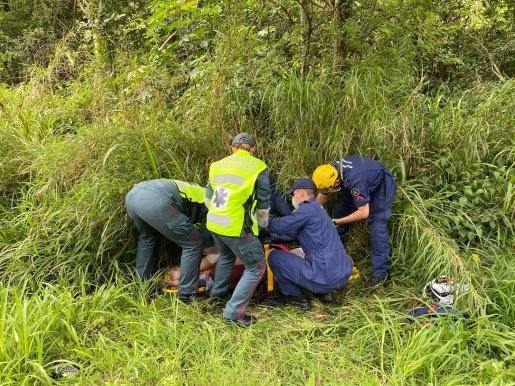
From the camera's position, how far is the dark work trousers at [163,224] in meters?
3.23

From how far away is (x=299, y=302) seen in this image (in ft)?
11.2

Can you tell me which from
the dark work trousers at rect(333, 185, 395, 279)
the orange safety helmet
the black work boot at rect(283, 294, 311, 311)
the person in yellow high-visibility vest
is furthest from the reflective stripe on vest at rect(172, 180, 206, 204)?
the dark work trousers at rect(333, 185, 395, 279)

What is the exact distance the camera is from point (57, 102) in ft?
18.2

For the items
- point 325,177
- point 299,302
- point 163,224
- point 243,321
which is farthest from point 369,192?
point 163,224

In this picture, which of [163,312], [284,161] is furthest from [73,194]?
[284,161]

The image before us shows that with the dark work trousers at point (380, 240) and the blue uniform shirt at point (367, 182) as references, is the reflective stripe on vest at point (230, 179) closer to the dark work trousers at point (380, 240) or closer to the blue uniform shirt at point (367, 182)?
the blue uniform shirt at point (367, 182)

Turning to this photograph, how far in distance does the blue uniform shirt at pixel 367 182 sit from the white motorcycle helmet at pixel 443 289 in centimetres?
74

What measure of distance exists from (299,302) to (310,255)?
41cm

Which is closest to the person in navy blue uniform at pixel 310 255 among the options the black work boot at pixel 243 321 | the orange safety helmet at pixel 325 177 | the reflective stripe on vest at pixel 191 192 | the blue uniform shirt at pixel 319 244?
the blue uniform shirt at pixel 319 244

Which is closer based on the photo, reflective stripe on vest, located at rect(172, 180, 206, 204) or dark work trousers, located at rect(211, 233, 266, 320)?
dark work trousers, located at rect(211, 233, 266, 320)

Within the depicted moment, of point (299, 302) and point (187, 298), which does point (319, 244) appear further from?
point (187, 298)

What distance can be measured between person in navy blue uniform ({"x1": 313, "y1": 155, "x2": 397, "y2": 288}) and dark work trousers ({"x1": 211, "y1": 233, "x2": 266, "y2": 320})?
33.1 inches

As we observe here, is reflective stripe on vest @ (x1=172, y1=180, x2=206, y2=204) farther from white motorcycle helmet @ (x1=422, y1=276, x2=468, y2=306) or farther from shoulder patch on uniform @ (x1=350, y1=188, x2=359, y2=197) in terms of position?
white motorcycle helmet @ (x1=422, y1=276, x2=468, y2=306)

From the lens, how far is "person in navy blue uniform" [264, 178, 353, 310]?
3250mm
